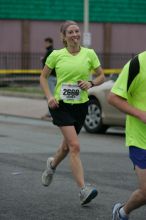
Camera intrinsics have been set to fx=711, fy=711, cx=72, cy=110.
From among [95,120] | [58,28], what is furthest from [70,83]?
[58,28]

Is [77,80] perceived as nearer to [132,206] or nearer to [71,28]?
[71,28]

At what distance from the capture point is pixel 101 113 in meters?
14.7

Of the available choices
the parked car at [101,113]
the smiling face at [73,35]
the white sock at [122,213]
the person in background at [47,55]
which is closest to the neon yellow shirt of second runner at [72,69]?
the smiling face at [73,35]

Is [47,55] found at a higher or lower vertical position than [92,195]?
lower

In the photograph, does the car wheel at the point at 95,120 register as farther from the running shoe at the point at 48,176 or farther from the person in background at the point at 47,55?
the running shoe at the point at 48,176

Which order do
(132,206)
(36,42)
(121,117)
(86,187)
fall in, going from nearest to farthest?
(132,206), (86,187), (121,117), (36,42)

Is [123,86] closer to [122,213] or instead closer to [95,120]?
[122,213]

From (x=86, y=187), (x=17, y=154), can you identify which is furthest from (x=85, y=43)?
(x=86, y=187)

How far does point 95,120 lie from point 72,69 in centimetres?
747

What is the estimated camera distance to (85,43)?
2081 centimetres

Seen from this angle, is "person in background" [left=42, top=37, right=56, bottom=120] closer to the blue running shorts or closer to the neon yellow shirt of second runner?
the neon yellow shirt of second runner

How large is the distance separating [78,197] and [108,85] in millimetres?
7343

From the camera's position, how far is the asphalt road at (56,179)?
6783 mm

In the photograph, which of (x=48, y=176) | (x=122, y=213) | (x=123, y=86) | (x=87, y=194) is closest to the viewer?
(x=123, y=86)
